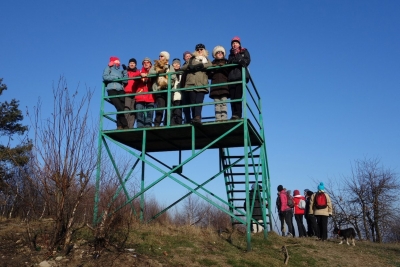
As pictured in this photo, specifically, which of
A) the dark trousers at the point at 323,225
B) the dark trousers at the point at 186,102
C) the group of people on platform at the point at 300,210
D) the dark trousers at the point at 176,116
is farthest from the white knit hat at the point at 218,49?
the dark trousers at the point at 323,225

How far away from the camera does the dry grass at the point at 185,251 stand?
21.7ft

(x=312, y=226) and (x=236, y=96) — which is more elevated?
(x=236, y=96)

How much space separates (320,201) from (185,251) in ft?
19.0

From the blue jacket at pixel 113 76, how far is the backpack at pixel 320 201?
22.0ft

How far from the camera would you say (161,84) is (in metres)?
10.3

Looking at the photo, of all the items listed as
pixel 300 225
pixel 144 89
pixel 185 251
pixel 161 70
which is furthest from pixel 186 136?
pixel 300 225

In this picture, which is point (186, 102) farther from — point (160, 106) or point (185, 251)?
point (185, 251)

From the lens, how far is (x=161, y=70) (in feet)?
33.5

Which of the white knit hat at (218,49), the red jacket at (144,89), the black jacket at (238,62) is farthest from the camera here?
the red jacket at (144,89)

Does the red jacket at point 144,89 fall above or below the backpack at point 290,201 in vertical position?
above

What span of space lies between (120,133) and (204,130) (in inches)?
89.0

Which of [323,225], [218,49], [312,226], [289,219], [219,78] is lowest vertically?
[312,226]

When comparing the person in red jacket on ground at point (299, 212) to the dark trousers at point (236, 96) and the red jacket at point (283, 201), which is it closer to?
the red jacket at point (283, 201)

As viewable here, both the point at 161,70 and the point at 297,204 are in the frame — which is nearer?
the point at 161,70
